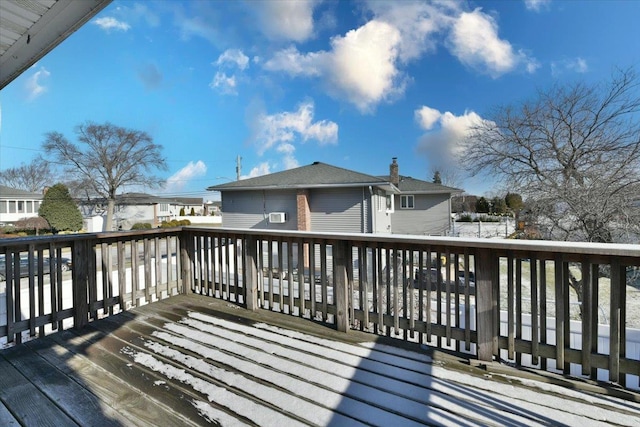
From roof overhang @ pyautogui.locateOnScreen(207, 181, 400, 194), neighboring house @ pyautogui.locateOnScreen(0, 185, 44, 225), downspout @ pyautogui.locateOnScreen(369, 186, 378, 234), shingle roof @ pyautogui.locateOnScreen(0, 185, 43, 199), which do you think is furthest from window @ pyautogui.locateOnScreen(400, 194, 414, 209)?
shingle roof @ pyautogui.locateOnScreen(0, 185, 43, 199)

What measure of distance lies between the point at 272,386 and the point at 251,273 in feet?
5.21

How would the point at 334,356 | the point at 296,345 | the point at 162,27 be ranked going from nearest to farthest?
the point at 334,356 < the point at 296,345 < the point at 162,27

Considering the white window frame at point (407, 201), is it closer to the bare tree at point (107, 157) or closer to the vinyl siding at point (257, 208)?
the vinyl siding at point (257, 208)

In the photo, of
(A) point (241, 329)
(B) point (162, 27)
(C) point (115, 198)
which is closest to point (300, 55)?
(B) point (162, 27)

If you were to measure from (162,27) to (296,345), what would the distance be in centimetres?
812

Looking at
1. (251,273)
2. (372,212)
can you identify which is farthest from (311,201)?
(251,273)

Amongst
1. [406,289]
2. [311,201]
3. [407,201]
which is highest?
[407,201]

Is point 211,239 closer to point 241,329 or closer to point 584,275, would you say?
point 241,329

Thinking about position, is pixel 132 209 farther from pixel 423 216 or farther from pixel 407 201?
pixel 423 216

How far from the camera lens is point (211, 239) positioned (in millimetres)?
3727

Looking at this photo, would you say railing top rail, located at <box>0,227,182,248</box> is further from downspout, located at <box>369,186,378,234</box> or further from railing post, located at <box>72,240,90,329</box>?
downspout, located at <box>369,186,378,234</box>

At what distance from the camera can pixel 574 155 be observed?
346 inches

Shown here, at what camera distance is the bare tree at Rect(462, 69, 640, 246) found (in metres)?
7.22

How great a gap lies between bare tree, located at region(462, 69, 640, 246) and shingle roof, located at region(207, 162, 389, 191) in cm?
438
